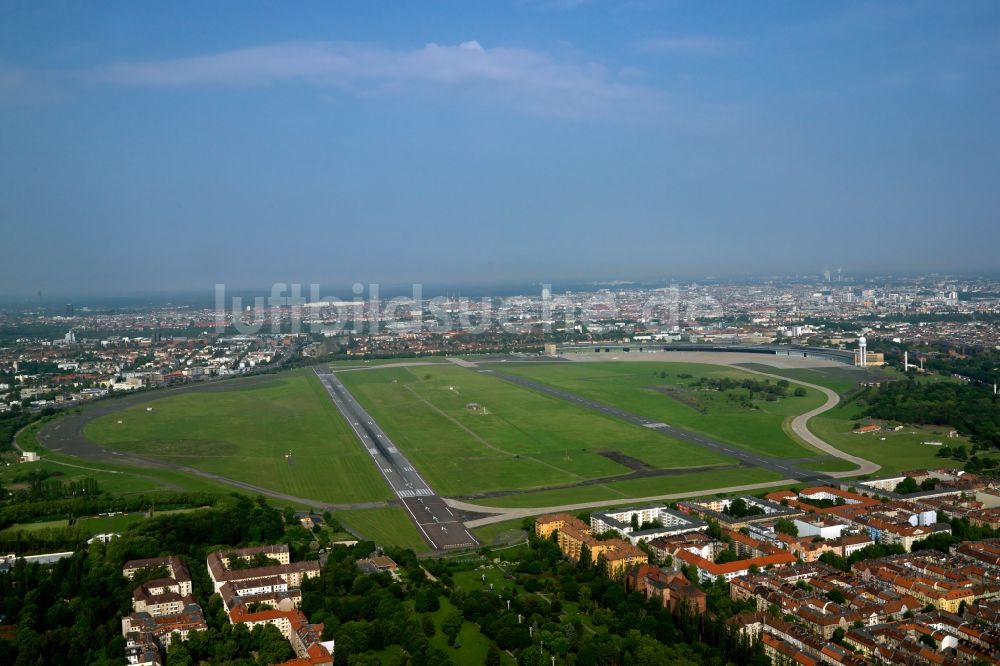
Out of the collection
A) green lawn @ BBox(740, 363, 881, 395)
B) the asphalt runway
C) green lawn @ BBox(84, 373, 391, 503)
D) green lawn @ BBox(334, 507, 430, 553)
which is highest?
green lawn @ BBox(740, 363, 881, 395)

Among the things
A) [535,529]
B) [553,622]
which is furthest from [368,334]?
[553,622]

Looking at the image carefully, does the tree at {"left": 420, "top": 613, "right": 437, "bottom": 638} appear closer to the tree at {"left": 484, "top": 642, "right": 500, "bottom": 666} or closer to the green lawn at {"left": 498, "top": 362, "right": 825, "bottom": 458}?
the tree at {"left": 484, "top": 642, "right": 500, "bottom": 666}

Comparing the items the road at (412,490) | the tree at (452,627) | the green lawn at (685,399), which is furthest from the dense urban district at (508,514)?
the green lawn at (685,399)

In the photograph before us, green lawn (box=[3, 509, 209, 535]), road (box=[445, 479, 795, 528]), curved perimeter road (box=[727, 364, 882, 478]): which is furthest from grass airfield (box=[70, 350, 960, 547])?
green lawn (box=[3, 509, 209, 535])

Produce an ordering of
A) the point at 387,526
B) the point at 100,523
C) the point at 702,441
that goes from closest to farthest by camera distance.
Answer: the point at 387,526
the point at 100,523
the point at 702,441

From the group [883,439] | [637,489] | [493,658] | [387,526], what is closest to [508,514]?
[387,526]

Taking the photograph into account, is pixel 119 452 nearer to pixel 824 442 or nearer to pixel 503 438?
pixel 503 438
